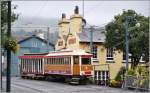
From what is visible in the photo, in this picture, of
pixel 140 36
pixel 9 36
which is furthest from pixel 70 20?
pixel 9 36

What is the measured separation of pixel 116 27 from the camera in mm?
44844

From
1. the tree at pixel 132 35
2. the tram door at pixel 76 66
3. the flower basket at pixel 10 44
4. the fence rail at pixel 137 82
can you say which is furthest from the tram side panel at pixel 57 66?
the flower basket at pixel 10 44

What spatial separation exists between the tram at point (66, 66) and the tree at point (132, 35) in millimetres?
2688

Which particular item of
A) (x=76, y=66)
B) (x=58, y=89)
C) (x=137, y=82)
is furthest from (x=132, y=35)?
(x=58, y=89)

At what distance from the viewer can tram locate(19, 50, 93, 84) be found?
43.8m

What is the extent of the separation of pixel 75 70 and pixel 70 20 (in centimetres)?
1484

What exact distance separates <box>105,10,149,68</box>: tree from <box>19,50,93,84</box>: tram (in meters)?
2.69

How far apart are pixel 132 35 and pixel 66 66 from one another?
644cm

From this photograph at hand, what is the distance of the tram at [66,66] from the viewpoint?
144 ft

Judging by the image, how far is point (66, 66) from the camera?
44656mm

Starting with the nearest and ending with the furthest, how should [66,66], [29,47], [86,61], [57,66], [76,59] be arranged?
1. [76,59]
2. [86,61]
3. [66,66]
4. [57,66]
5. [29,47]

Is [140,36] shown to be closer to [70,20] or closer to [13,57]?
[70,20]

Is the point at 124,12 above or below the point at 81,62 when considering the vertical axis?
above

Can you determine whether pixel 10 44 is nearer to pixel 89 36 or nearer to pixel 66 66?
pixel 66 66
